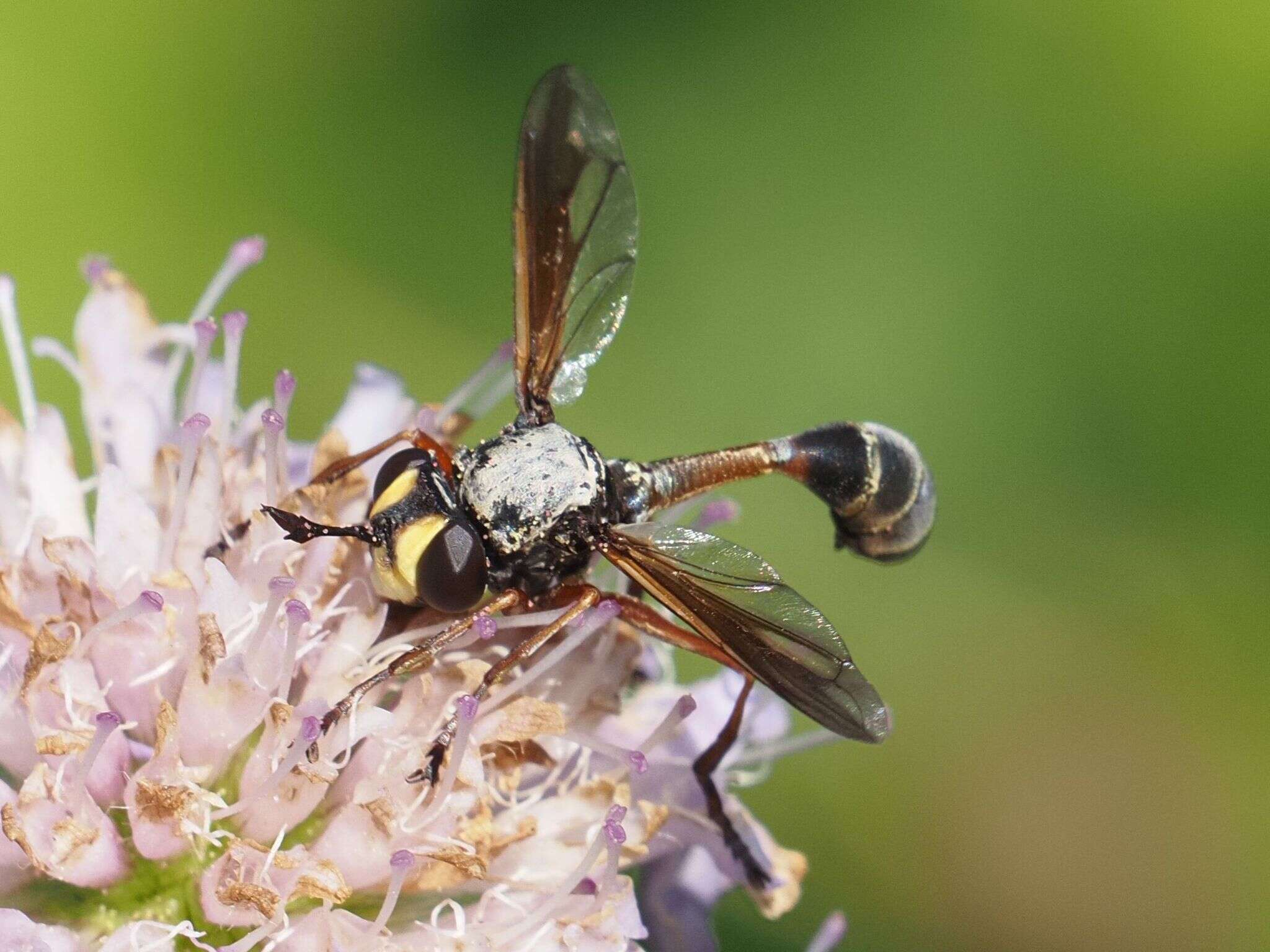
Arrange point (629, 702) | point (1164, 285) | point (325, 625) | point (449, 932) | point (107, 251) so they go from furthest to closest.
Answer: point (1164, 285), point (107, 251), point (629, 702), point (325, 625), point (449, 932)

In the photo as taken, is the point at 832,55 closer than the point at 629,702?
No

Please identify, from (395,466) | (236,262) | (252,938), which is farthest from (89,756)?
(236,262)

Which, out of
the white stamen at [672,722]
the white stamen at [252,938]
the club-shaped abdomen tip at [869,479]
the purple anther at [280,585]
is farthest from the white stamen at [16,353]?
the club-shaped abdomen tip at [869,479]

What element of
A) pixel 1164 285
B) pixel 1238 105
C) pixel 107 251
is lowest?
pixel 107 251

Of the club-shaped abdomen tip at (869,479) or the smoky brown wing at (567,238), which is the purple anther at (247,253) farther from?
the club-shaped abdomen tip at (869,479)

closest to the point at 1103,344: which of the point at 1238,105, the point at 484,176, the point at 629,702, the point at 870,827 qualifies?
the point at 1238,105

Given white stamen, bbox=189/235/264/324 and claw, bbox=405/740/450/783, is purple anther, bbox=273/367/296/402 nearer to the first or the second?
white stamen, bbox=189/235/264/324

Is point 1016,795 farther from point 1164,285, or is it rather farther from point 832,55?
point 832,55
